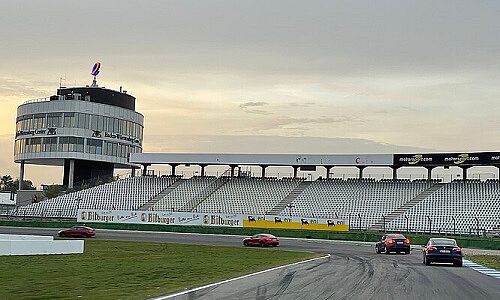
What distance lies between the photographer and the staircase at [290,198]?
82062 mm

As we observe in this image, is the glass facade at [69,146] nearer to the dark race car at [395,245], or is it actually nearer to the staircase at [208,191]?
the staircase at [208,191]

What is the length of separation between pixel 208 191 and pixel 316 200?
1496 cm

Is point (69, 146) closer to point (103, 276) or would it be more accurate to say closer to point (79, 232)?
point (79, 232)

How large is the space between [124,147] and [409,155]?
43445 millimetres

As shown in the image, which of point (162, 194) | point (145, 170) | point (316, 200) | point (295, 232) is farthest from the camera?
point (145, 170)

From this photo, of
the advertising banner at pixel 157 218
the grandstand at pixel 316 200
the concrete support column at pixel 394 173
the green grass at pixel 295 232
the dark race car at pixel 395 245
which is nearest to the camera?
the dark race car at pixel 395 245

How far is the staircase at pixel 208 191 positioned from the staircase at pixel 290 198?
9.98m

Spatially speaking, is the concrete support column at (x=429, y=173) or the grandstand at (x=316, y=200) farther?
the concrete support column at (x=429, y=173)

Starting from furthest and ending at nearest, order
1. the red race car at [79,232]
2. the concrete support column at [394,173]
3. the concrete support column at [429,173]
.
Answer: the concrete support column at [394,173] → the concrete support column at [429,173] → the red race car at [79,232]

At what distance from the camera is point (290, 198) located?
279ft

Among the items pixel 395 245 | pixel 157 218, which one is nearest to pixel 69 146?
pixel 157 218

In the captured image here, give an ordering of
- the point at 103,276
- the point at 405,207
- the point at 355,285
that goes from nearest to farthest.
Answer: the point at 355,285 < the point at 103,276 < the point at 405,207

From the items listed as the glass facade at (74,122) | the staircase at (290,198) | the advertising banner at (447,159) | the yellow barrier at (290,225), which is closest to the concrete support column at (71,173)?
the glass facade at (74,122)

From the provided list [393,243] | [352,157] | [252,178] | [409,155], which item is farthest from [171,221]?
[393,243]
